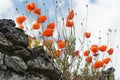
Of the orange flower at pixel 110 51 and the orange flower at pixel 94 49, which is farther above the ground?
the orange flower at pixel 94 49

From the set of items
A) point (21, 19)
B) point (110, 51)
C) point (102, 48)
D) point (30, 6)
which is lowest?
point (110, 51)

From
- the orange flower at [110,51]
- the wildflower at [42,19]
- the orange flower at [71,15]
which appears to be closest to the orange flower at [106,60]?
the orange flower at [110,51]

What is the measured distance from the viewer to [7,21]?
7.30m

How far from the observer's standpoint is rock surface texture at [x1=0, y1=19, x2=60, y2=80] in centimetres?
659

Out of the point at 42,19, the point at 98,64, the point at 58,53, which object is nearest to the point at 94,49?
the point at 98,64

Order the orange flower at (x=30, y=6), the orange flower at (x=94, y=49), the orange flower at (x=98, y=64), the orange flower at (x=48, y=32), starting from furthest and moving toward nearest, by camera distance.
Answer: the orange flower at (x=94, y=49), the orange flower at (x=98, y=64), the orange flower at (x=30, y=6), the orange flower at (x=48, y=32)

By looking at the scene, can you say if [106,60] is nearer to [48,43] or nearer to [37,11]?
[48,43]

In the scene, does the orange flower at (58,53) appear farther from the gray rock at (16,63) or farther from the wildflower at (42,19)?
the gray rock at (16,63)

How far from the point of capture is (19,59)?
6820 millimetres

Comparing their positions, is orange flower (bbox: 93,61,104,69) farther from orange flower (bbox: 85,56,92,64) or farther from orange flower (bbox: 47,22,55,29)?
orange flower (bbox: 47,22,55,29)

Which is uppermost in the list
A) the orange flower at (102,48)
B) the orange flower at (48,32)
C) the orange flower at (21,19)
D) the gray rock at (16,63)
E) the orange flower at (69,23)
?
the orange flower at (21,19)

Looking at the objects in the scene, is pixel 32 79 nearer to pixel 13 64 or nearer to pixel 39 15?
pixel 13 64

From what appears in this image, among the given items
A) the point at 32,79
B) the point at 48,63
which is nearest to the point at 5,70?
the point at 32,79

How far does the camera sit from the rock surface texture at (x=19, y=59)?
6.59 metres
